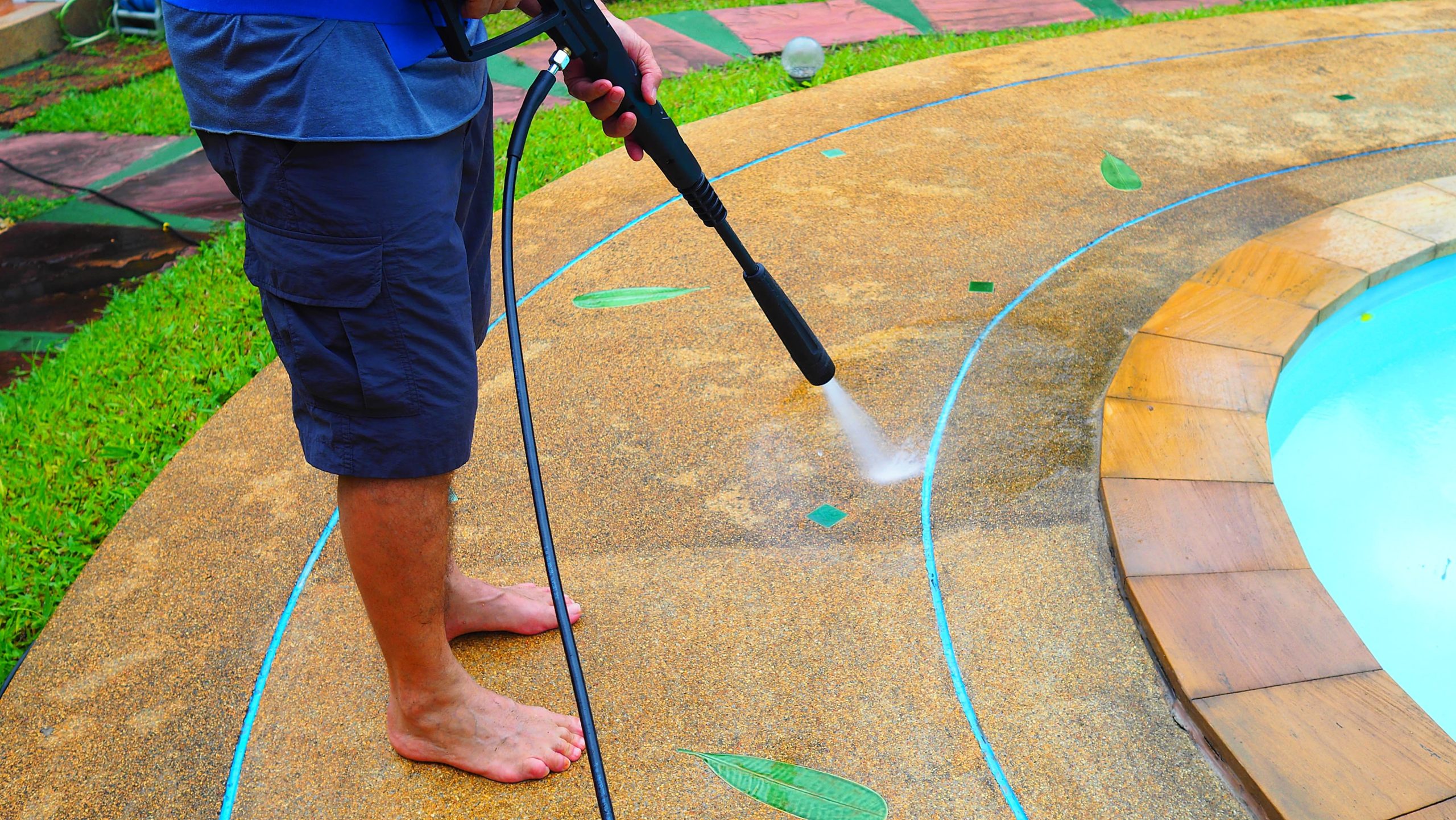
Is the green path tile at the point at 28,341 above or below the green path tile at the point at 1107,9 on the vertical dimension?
above

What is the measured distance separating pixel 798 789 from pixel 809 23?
4505 millimetres

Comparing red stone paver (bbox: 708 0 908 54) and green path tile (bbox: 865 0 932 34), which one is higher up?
red stone paver (bbox: 708 0 908 54)

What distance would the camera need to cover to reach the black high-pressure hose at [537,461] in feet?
3.59

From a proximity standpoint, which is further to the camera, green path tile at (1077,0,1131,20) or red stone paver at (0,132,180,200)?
green path tile at (1077,0,1131,20)

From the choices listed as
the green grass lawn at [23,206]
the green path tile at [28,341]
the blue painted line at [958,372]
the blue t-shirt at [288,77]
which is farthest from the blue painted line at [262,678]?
the green grass lawn at [23,206]

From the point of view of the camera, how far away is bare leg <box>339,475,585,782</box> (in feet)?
4.12

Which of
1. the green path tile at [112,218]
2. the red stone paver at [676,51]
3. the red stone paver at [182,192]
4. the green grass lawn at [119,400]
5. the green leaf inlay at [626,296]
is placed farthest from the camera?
the red stone paver at [676,51]

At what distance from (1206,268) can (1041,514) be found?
1.08m

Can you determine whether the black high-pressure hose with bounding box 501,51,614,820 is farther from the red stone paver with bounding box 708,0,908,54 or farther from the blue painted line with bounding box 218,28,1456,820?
the red stone paver with bounding box 708,0,908,54

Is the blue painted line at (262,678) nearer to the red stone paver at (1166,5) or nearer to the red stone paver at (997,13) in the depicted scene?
the red stone paver at (997,13)

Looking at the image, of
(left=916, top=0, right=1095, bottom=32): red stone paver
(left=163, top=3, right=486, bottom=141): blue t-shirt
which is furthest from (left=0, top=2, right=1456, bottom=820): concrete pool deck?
(left=916, top=0, right=1095, bottom=32): red stone paver

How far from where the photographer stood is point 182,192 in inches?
149

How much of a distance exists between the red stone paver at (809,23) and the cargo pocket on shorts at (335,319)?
4013mm

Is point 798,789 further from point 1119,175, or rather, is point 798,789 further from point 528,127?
point 1119,175
